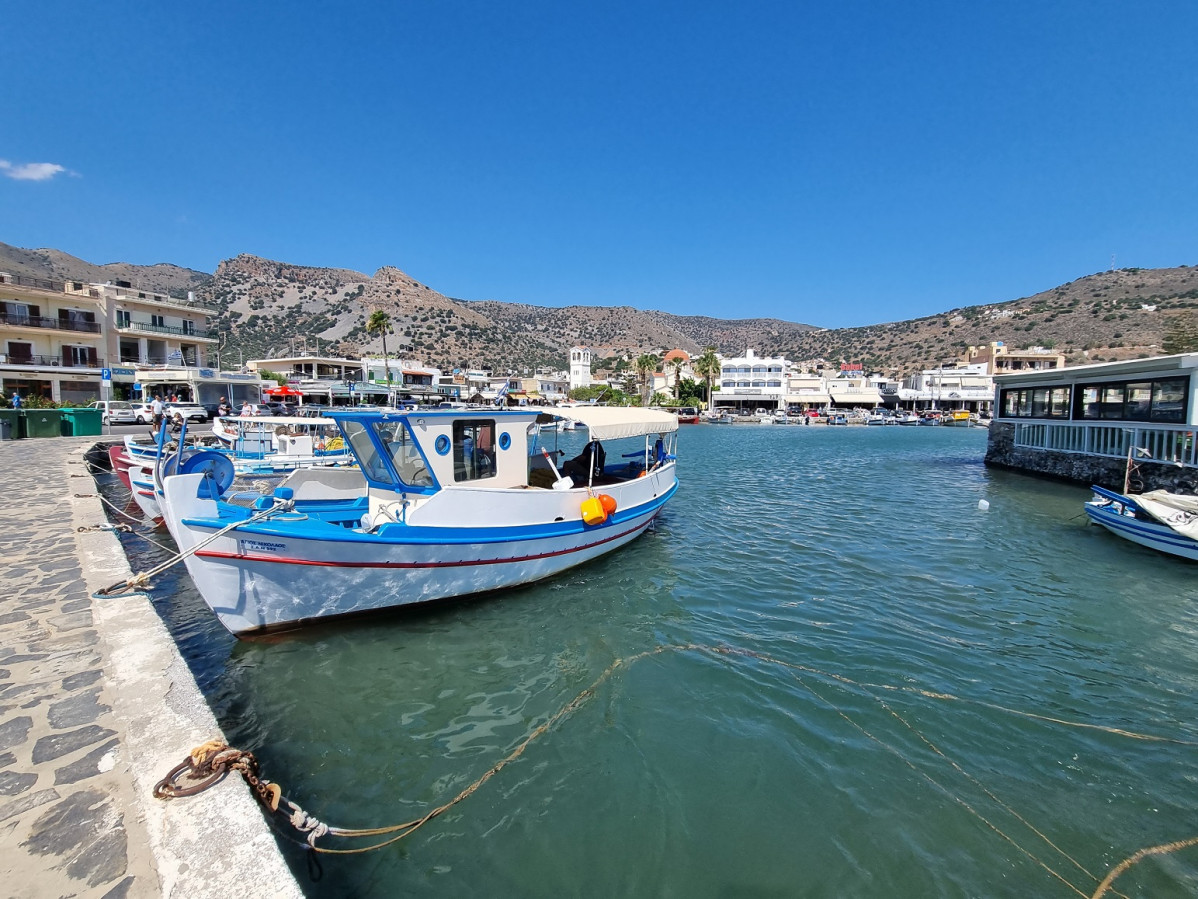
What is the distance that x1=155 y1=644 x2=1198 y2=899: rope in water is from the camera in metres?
3.75

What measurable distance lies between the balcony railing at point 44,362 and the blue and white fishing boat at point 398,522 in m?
46.8

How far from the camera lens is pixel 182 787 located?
3.57 m

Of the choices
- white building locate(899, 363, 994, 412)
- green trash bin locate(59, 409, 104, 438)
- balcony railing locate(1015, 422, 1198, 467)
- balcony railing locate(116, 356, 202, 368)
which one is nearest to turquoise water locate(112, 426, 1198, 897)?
balcony railing locate(1015, 422, 1198, 467)

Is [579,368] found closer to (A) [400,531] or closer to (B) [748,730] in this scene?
(A) [400,531]

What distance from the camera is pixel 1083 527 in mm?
16297

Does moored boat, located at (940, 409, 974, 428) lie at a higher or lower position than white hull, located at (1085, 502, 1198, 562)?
higher

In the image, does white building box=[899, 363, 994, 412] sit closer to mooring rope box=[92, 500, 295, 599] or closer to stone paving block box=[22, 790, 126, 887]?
mooring rope box=[92, 500, 295, 599]

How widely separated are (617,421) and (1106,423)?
23128mm

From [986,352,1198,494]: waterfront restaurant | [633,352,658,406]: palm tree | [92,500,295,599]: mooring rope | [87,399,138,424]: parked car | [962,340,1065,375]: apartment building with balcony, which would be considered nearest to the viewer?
[92,500,295,599]: mooring rope

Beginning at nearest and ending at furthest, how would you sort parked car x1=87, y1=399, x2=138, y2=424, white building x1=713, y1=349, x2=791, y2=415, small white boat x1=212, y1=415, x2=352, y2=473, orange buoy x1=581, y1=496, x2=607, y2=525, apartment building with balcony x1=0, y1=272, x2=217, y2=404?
orange buoy x1=581, y1=496, x2=607, y2=525, small white boat x1=212, y1=415, x2=352, y2=473, parked car x1=87, y1=399, x2=138, y2=424, apartment building with balcony x1=0, y1=272, x2=217, y2=404, white building x1=713, y1=349, x2=791, y2=415

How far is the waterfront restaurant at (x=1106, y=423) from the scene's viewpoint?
18359 millimetres

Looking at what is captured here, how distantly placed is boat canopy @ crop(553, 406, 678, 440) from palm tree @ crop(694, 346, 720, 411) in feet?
283

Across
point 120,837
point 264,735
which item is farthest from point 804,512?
point 120,837

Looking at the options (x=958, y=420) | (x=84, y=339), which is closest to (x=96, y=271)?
(x=84, y=339)
